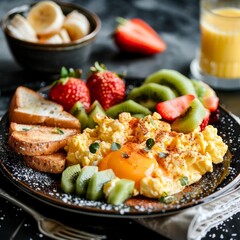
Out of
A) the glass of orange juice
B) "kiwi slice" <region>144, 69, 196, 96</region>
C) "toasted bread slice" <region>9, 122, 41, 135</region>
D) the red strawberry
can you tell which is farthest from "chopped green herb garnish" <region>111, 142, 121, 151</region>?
the red strawberry

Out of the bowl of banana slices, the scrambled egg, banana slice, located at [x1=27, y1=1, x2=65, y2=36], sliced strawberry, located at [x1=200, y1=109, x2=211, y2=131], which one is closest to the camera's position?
the scrambled egg

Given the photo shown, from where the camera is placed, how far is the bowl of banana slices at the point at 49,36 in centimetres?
359

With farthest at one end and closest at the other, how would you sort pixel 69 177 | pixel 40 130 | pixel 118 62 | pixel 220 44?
pixel 118 62
pixel 220 44
pixel 40 130
pixel 69 177

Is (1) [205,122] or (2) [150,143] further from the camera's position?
(1) [205,122]

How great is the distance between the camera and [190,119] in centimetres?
275

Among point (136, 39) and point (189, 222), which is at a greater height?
point (189, 222)

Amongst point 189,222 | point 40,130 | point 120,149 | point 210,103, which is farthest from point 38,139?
point 210,103

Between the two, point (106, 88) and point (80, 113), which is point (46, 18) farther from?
point (80, 113)

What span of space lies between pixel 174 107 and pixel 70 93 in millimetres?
534

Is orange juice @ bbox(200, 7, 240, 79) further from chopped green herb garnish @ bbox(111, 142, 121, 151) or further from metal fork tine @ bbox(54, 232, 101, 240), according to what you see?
metal fork tine @ bbox(54, 232, 101, 240)

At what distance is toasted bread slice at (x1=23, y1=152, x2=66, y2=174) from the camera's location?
101 inches

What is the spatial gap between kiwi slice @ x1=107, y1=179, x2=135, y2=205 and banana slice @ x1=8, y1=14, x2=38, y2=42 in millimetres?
1577

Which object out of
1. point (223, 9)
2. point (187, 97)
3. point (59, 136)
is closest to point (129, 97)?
point (187, 97)

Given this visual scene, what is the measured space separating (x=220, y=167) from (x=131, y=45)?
1574 mm
